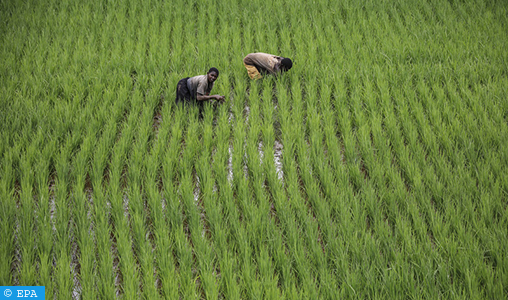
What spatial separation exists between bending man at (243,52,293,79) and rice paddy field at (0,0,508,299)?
0.41 feet

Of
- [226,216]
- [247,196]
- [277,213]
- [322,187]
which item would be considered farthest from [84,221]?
[322,187]

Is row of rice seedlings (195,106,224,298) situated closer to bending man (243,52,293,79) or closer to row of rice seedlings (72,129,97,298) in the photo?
row of rice seedlings (72,129,97,298)

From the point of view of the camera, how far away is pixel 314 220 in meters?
2.39

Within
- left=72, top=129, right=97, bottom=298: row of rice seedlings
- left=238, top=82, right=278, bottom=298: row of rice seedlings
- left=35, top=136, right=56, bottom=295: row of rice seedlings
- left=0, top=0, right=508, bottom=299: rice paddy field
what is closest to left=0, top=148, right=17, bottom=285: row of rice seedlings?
left=0, top=0, right=508, bottom=299: rice paddy field

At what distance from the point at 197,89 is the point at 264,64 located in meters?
0.97

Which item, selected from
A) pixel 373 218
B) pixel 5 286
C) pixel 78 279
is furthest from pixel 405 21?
pixel 5 286

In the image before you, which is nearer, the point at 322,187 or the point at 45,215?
the point at 45,215

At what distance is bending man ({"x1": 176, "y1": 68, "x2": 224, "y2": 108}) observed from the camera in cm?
332

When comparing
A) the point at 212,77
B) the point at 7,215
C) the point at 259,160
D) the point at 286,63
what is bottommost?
the point at 7,215

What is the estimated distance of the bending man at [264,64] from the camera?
151 inches

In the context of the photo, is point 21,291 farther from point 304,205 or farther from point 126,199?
point 304,205

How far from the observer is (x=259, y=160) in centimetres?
291

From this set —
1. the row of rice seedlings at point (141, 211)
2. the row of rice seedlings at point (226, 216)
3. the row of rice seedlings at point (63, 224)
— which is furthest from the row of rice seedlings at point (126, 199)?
the row of rice seedlings at point (226, 216)

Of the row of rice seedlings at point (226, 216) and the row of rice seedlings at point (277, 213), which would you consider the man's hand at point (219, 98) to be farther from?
the row of rice seedlings at point (277, 213)
